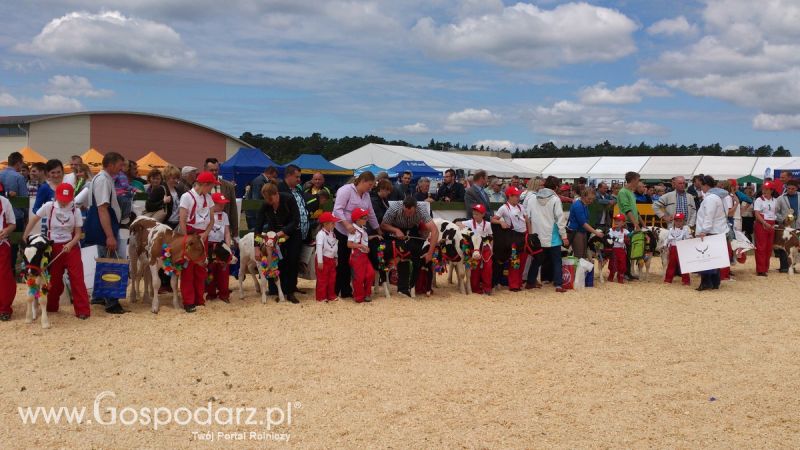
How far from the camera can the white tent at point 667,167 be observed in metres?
41.2

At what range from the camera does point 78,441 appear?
426cm

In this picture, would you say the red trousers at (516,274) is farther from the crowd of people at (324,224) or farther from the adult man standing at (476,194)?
the adult man standing at (476,194)

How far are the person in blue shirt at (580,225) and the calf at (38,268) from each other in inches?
326

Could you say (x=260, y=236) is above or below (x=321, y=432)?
above

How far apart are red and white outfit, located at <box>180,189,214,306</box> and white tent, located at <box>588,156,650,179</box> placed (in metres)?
38.2

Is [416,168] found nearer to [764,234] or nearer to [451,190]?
[451,190]

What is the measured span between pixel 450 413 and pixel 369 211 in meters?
4.59

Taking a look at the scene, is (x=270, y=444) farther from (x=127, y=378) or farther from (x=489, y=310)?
(x=489, y=310)

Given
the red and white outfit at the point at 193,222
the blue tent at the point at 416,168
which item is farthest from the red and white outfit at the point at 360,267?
the blue tent at the point at 416,168

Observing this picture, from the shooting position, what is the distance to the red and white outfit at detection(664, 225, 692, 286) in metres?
11.5

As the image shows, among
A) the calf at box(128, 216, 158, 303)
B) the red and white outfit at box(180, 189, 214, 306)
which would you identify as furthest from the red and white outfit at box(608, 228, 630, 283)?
the calf at box(128, 216, 158, 303)

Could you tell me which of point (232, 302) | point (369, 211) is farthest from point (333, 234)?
point (232, 302)

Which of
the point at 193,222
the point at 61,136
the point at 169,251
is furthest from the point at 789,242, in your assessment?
the point at 61,136

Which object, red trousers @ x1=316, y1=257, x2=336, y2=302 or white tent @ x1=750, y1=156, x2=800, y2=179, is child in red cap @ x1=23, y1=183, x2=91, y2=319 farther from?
white tent @ x1=750, y1=156, x2=800, y2=179
